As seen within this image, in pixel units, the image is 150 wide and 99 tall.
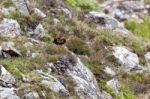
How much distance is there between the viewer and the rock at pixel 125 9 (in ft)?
65.4

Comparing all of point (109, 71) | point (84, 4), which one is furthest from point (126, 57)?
point (84, 4)

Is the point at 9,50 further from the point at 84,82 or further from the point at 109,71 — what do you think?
the point at 109,71

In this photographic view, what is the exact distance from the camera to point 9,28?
1155 cm

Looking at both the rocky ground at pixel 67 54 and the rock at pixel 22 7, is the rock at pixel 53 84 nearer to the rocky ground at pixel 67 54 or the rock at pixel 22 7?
the rocky ground at pixel 67 54

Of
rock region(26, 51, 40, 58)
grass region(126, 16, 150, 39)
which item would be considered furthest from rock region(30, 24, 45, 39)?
grass region(126, 16, 150, 39)

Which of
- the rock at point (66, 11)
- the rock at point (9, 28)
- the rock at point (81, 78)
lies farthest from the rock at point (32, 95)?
the rock at point (66, 11)

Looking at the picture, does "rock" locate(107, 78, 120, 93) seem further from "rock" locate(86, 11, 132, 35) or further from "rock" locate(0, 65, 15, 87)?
"rock" locate(86, 11, 132, 35)

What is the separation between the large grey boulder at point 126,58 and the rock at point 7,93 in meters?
4.46

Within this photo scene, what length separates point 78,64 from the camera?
1101 centimetres

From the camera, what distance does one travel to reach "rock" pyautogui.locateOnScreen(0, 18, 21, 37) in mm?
11359

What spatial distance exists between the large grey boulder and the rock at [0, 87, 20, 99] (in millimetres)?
4460

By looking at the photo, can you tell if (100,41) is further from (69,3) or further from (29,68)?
(29,68)

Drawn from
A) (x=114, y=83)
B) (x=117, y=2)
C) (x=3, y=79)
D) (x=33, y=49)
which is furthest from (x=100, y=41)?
(x=117, y=2)

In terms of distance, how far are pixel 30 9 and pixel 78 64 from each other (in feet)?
9.12
